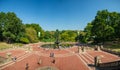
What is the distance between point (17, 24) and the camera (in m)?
54.2

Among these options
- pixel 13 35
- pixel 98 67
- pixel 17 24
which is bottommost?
pixel 98 67

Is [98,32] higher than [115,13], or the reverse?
[115,13]

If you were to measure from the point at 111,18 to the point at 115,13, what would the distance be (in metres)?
2.16

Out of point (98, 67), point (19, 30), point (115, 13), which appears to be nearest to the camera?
point (98, 67)

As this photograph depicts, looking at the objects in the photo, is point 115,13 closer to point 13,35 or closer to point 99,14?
point 99,14

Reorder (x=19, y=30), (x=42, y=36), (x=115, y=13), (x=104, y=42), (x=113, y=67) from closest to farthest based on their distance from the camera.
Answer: (x=113, y=67)
(x=115, y=13)
(x=104, y=42)
(x=19, y=30)
(x=42, y=36)

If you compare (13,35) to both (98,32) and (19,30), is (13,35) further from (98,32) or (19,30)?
(98,32)

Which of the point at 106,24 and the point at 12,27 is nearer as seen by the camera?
the point at 106,24

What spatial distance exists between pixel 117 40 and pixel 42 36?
157 ft

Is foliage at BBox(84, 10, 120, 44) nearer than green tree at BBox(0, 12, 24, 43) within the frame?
Yes

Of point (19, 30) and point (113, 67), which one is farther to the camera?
point (19, 30)

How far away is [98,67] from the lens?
18328 millimetres

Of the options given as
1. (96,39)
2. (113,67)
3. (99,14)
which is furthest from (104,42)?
(113,67)

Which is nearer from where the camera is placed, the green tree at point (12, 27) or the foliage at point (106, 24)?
the foliage at point (106, 24)
